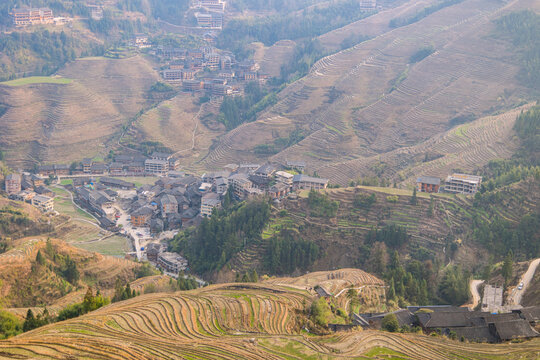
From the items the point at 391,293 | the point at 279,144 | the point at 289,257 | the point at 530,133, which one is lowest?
the point at 289,257

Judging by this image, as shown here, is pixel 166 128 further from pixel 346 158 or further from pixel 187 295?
pixel 187 295

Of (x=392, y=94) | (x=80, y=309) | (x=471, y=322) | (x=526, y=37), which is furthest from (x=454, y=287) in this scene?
(x=526, y=37)

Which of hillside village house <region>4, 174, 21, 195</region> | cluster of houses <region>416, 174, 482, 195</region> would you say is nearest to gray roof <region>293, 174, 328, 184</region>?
cluster of houses <region>416, 174, 482, 195</region>

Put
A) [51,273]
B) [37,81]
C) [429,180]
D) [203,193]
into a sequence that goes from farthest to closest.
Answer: [37,81] < [203,193] < [429,180] < [51,273]

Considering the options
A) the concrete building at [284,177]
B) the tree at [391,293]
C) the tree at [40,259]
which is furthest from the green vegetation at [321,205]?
the tree at [40,259]

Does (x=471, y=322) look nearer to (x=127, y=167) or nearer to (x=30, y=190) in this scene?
(x=30, y=190)

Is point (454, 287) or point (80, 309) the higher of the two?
point (80, 309)

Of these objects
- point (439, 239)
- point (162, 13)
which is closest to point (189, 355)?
point (439, 239)
